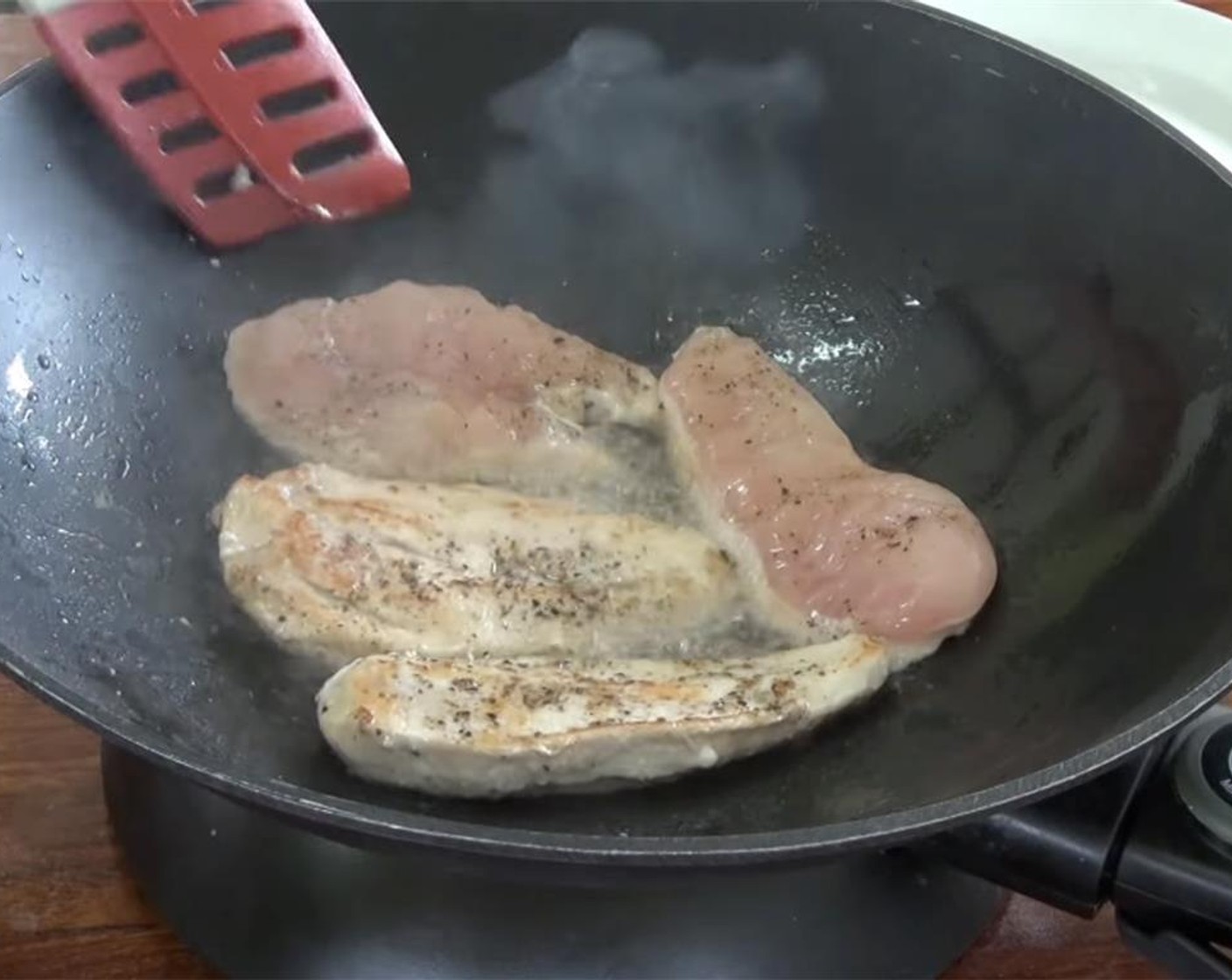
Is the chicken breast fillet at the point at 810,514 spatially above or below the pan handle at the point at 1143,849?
above

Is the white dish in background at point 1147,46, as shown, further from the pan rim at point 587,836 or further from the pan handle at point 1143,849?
the pan rim at point 587,836

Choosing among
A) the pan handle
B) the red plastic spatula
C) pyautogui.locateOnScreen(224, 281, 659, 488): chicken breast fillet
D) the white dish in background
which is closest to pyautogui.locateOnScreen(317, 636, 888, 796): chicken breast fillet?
the pan handle

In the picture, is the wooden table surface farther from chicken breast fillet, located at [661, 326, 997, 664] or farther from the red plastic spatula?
the red plastic spatula

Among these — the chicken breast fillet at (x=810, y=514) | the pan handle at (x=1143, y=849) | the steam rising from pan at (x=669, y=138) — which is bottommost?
the pan handle at (x=1143, y=849)

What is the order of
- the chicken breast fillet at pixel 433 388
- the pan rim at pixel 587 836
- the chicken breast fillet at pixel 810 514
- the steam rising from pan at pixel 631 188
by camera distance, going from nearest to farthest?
the pan rim at pixel 587 836 → the chicken breast fillet at pixel 810 514 → the chicken breast fillet at pixel 433 388 → the steam rising from pan at pixel 631 188

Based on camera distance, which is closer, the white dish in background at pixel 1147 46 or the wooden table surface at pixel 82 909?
the wooden table surface at pixel 82 909

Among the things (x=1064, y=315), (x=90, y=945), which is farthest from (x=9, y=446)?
(x=1064, y=315)

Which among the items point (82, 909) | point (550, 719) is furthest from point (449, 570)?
point (82, 909)

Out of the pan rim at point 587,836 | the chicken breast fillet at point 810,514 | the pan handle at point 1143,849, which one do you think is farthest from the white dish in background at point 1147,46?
the pan rim at point 587,836
